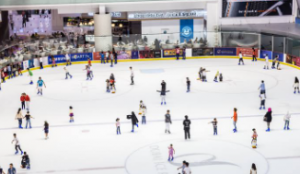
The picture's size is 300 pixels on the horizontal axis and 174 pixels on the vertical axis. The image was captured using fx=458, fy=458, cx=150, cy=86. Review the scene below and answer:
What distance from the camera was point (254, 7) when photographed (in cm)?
4516

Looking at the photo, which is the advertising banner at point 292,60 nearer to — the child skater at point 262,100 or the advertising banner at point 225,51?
the advertising banner at point 225,51

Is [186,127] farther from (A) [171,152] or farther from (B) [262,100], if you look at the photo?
(B) [262,100]

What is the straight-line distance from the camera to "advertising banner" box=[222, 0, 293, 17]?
45.0m

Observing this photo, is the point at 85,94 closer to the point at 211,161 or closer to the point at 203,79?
the point at 203,79

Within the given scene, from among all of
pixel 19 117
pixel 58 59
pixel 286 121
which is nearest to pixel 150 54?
pixel 58 59

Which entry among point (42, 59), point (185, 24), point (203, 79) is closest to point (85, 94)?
point (203, 79)

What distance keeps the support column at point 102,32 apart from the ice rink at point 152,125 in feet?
22.3

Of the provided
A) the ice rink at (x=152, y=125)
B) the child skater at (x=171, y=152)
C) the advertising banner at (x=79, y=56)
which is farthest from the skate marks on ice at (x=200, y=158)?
the advertising banner at (x=79, y=56)

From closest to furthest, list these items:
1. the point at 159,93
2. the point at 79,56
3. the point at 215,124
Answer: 1. the point at 215,124
2. the point at 159,93
3. the point at 79,56

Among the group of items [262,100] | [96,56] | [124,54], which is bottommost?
[262,100]

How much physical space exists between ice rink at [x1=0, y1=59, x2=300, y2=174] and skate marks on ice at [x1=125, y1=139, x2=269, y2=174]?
40 millimetres

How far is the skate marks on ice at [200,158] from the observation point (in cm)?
1823

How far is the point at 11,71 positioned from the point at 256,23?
24.2 meters

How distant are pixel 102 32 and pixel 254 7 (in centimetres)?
1512
